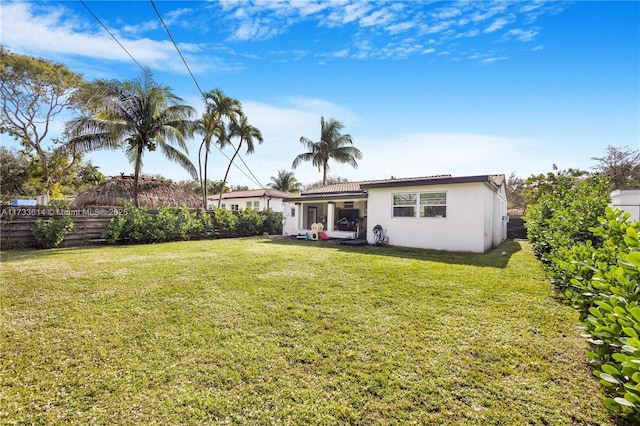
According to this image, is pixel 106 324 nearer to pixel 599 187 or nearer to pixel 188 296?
pixel 188 296

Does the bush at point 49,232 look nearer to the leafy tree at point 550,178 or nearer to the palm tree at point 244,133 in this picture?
the palm tree at point 244,133

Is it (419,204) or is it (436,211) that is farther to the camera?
(419,204)

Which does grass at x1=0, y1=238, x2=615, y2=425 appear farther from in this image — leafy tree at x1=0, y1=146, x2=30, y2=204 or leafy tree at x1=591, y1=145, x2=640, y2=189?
leafy tree at x1=0, y1=146, x2=30, y2=204

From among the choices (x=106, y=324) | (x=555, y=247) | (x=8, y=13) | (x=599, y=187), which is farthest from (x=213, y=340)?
(x=8, y=13)

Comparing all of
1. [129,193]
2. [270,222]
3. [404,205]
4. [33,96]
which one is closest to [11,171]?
[33,96]

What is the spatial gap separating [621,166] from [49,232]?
35.5 metres

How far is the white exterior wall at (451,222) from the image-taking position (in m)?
10.5

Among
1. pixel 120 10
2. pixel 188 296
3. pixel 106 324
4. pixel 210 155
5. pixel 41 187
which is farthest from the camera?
pixel 41 187

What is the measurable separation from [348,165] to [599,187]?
22.9 meters

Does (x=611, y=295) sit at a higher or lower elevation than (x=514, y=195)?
lower

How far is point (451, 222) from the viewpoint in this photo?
432 inches

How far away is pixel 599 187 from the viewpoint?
16.5 ft

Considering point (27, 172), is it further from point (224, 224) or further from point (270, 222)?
point (270, 222)

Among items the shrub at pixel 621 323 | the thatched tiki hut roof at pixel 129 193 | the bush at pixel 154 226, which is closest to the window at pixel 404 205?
the shrub at pixel 621 323
